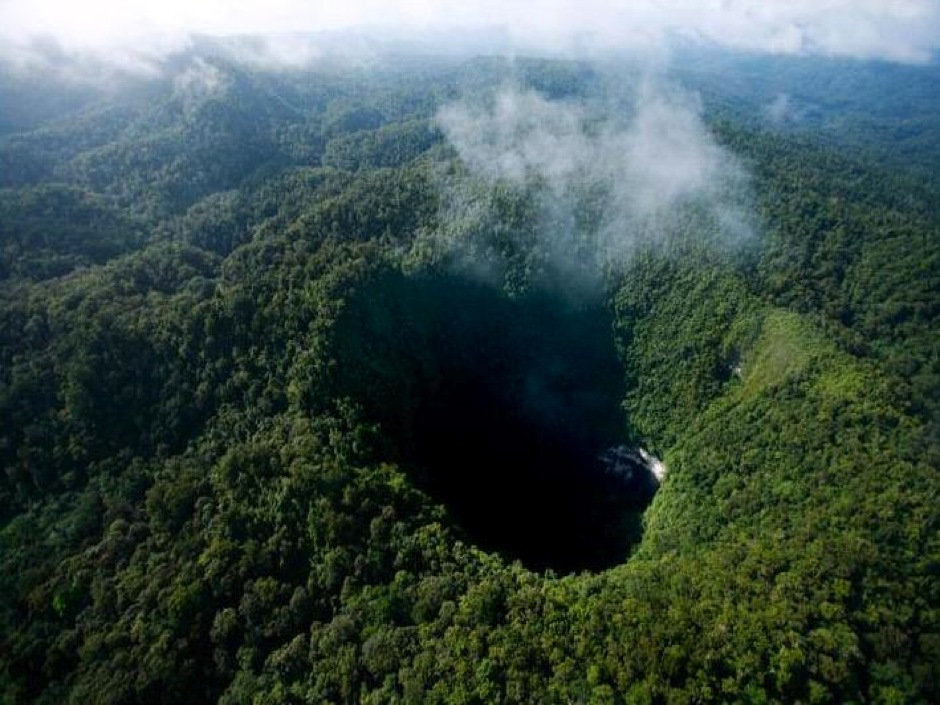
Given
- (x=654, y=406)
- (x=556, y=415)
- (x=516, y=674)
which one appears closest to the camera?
(x=516, y=674)

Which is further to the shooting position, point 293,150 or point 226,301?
point 293,150

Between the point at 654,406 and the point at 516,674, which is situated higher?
the point at 516,674

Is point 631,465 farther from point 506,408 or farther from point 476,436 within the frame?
point 476,436

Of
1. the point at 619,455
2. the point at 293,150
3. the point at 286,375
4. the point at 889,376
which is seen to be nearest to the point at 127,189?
the point at 293,150

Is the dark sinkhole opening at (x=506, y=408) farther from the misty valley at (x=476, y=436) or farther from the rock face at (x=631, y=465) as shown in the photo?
the misty valley at (x=476, y=436)

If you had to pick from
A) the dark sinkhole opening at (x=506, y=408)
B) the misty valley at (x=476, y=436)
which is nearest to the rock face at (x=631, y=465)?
the dark sinkhole opening at (x=506, y=408)

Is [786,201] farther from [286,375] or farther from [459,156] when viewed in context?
[286,375]

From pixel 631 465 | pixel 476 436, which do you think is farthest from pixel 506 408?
pixel 631 465
